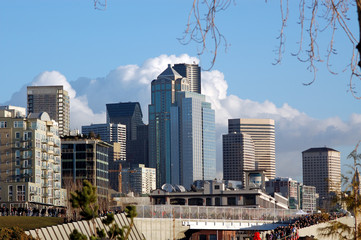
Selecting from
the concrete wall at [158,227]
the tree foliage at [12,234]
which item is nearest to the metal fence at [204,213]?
the concrete wall at [158,227]

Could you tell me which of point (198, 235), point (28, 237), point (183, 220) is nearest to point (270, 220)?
point (198, 235)

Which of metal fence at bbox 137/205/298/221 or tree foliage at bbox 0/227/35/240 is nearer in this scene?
tree foliage at bbox 0/227/35/240

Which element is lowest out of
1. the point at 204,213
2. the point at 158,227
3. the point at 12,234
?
the point at 158,227

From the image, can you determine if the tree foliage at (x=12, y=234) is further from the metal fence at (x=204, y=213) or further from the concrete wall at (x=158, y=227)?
the metal fence at (x=204, y=213)

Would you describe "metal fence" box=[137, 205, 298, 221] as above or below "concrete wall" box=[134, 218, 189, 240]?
above

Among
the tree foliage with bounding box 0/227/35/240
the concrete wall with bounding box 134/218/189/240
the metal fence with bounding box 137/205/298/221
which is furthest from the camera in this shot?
the metal fence with bounding box 137/205/298/221

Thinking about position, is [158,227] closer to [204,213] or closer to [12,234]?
[204,213]

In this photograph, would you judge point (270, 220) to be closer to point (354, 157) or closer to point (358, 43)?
point (354, 157)

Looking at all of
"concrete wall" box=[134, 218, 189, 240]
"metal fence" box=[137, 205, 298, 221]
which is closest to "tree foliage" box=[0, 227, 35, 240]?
"concrete wall" box=[134, 218, 189, 240]

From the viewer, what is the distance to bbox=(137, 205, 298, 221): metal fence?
11868 centimetres

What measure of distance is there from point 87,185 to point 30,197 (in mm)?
157913

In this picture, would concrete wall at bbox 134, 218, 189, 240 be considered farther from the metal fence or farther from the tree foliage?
the tree foliage

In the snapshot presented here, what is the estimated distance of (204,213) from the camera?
129m

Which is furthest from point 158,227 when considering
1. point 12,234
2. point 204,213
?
point 12,234
